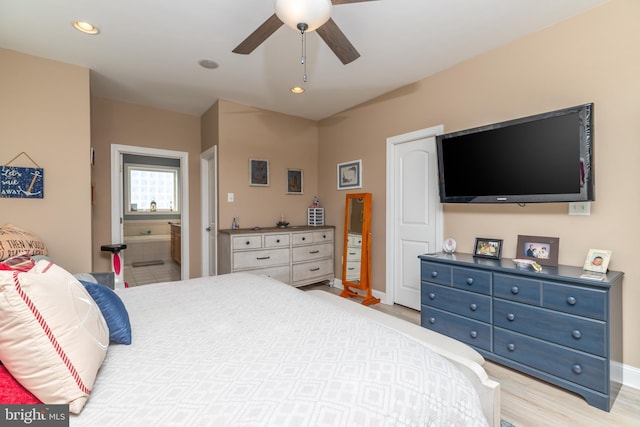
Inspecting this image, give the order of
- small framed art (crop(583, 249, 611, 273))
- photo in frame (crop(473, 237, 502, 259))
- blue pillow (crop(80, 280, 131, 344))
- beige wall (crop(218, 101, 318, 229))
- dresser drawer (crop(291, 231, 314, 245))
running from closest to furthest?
blue pillow (crop(80, 280, 131, 344)) → small framed art (crop(583, 249, 611, 273)) → photo in frame (crop(473, 237, 502, 259)) → beige wall (crop(218, 101, 318, 229)) → dresser drawer (crop(291, 231, 314, 245))

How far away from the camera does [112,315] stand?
1106 millimetres

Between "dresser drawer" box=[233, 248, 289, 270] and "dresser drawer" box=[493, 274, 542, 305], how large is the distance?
249 centimetres

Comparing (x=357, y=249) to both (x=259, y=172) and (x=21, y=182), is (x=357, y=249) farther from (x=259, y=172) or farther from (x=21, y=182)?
(x=21, y=182)

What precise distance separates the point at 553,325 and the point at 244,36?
3.14m

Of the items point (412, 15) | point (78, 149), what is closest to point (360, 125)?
point (412, 15)

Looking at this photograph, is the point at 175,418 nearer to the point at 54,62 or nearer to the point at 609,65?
the point at 609,65

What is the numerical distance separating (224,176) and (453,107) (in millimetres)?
2837

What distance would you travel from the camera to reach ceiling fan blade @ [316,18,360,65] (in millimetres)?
1735

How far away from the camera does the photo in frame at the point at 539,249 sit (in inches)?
86.9

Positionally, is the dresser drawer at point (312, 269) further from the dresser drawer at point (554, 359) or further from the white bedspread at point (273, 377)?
the white bedspread at point (273, 377)

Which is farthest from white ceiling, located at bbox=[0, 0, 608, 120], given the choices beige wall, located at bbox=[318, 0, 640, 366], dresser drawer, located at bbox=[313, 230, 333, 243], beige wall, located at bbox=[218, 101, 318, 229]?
dresser drawer, located at bbox=[313, 230, 333, 243]

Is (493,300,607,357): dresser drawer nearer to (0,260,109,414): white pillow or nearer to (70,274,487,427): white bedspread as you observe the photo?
(70,274,487,427): white bedspread

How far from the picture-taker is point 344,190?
169 inches

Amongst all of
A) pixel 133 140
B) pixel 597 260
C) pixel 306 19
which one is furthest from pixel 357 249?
pixel 133 140
